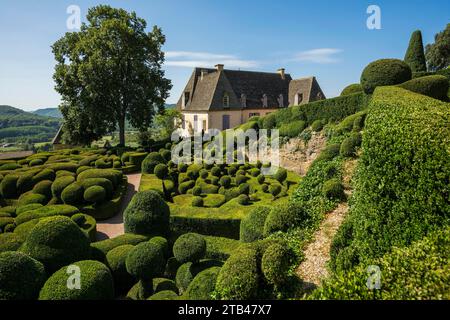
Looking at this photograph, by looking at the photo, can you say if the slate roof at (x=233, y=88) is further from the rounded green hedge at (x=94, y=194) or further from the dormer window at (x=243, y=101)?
the rounded green hedge at (x=94, y=194)

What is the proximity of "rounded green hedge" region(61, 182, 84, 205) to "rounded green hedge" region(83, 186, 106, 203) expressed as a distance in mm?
522

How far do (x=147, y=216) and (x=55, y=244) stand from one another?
4.75 meters

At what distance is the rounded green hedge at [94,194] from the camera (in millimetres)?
20641

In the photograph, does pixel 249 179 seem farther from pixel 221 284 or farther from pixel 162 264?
pixel 221 284

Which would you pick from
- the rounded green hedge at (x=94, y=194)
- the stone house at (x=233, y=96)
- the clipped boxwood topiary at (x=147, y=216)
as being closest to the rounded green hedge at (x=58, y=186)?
the rounded green hedge at (x=94, y=194)

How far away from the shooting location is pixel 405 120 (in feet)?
23.5

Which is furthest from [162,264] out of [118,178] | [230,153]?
[230,153]

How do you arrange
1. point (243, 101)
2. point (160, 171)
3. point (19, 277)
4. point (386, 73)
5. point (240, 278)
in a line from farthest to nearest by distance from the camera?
point (243, 101) < point (160, 171) < point (386, 73) < point (19, 277) < point (240, 278)

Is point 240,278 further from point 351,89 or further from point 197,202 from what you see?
point 351,89

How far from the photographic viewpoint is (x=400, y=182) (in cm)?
653

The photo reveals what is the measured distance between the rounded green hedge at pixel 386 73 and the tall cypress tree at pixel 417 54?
7646mm

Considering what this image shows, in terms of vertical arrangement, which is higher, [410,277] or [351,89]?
[351,89]

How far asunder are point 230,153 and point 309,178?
1392 centimetres

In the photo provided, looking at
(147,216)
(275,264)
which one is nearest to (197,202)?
(147,216)
